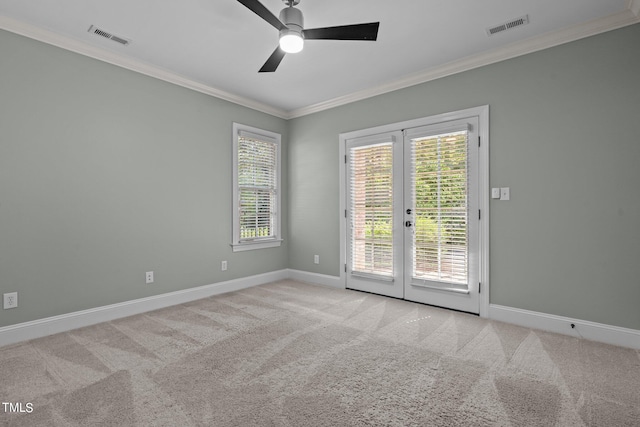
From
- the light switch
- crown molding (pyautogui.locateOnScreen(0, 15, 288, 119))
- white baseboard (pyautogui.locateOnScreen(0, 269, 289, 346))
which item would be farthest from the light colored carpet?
crown molding (pyautogui.locateOnScreen(0, 15, 288, 119))

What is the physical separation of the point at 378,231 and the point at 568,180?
203cm

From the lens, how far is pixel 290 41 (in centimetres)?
231

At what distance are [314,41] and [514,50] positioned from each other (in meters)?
1.97

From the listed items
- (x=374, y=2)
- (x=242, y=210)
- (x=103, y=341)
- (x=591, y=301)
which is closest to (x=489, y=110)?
(x=374, y=2)

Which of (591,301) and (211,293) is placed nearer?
(591,301)

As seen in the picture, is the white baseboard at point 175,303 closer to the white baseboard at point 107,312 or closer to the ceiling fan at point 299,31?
the white baseboard at point 107,312

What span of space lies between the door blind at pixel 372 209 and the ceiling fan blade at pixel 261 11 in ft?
7.31

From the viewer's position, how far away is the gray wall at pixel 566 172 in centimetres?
260

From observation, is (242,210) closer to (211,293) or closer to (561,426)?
(211,293)

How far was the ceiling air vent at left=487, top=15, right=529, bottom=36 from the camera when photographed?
2654mm

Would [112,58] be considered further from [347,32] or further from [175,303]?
[175,303]

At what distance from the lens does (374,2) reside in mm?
2449

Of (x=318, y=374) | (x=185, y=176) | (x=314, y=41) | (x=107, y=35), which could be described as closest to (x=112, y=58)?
(x=107, y=35)

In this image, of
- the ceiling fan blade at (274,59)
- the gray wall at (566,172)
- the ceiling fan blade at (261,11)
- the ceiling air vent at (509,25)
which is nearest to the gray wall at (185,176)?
the gray wall at (566,172)
